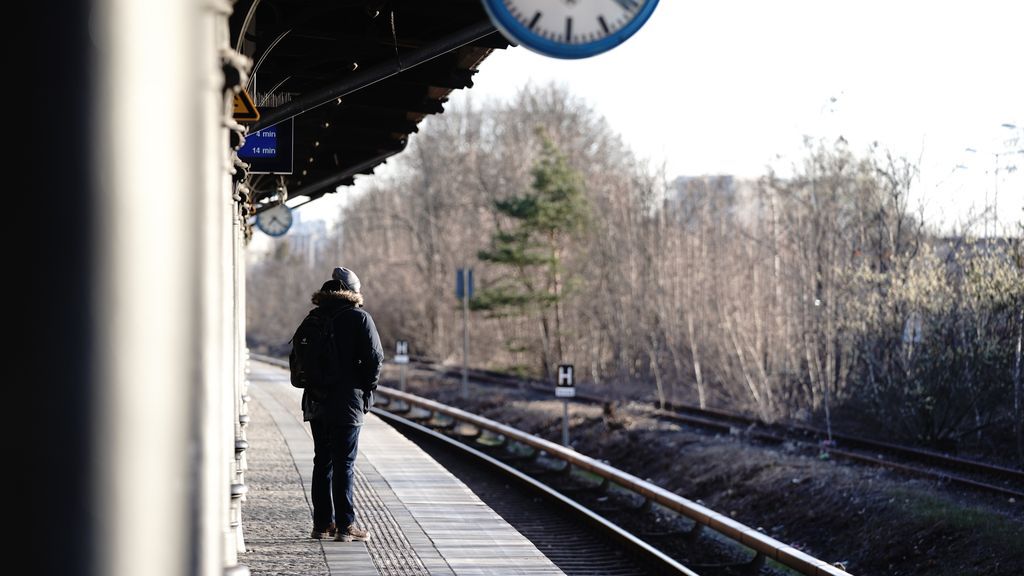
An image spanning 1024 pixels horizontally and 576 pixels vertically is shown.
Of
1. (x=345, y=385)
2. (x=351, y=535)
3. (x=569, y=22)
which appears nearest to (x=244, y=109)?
(x=345, y=385)

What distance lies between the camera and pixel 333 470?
7707 millimetres

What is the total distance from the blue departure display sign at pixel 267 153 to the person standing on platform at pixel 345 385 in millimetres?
2459

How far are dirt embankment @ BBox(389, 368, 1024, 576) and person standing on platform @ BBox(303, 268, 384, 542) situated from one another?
5357mm

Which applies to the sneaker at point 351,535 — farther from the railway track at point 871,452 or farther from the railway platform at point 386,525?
the railway track at point 871,452

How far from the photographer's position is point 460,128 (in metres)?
53.0

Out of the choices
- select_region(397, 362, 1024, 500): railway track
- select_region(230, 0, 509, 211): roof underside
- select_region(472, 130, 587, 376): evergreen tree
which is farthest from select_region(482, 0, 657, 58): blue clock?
select_region(472, 130, 587, 376): evergreen tree

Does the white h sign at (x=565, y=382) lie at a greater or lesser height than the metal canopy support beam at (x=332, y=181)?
lesser

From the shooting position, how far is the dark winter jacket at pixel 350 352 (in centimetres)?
736

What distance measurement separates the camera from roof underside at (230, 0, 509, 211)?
754 centimetres

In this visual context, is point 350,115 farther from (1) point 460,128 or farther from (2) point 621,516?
(1) point 460,128

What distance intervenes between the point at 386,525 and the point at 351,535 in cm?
91

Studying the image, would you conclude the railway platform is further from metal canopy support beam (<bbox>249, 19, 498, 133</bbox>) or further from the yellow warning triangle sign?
metal canopy support beam (<bbox>249, 19, 498, 133</bbox>)

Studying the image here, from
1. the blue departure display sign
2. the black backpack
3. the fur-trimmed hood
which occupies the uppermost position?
the blue departure display sign

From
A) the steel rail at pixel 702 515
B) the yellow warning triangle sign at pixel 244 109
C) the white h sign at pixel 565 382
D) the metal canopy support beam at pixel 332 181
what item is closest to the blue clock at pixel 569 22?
the yellow warning triangle sign at pixel 244 109
